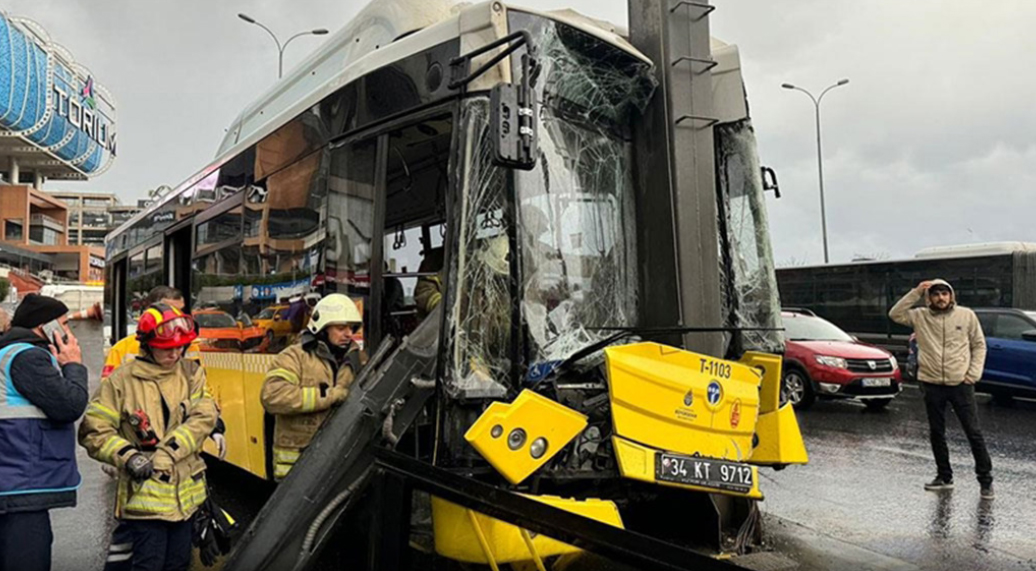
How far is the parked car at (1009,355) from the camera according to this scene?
500 inches

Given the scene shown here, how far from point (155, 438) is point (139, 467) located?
23 centimetres

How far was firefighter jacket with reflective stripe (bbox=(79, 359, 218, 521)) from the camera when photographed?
348 centimetres

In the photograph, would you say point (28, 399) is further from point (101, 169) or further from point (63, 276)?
point (101, 169)

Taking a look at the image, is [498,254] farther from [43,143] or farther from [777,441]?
[43,143]

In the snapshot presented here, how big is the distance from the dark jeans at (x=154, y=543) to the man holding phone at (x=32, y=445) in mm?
355

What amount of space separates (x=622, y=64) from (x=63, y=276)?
84.5 meters

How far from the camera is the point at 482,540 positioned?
3045mm

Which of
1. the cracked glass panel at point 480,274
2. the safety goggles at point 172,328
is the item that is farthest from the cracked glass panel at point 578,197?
the safety goggles at point 172,328

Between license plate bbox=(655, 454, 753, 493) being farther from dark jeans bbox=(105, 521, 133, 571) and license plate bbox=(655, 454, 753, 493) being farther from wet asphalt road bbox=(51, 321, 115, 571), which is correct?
wet asphalt road bbox=(51, 321, 115, 571)

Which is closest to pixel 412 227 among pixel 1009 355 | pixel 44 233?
pixel 1009 355

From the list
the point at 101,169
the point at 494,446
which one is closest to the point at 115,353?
the point at 494,446

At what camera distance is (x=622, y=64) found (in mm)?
4613

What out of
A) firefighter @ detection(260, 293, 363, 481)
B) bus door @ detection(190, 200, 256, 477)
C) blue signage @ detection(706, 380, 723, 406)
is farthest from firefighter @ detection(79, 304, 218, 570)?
blue signage @ detection(706, 380, 723, 406)

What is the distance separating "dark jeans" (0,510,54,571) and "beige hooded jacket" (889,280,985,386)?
22.7 feet
